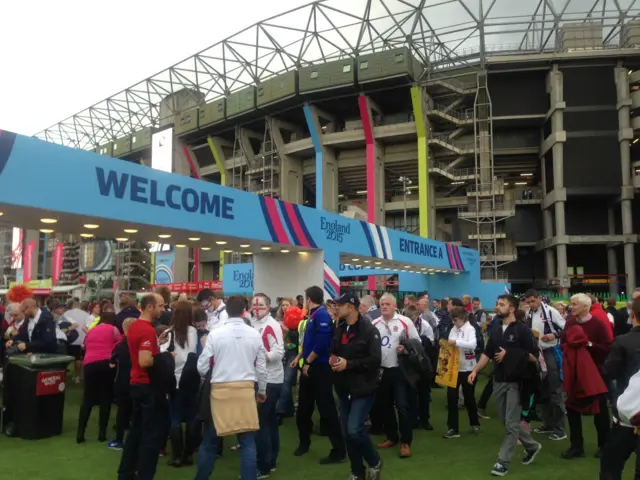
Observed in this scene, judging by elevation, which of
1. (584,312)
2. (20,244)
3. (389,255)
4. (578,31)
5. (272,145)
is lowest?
(584,312)

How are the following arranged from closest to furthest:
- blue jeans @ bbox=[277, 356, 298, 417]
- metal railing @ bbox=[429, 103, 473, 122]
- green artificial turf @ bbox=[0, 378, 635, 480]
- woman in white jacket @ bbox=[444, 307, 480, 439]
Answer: green artificial turf @ bbox=[0, 378, 635, 480] < woman in white jacket @ bbox=[444, 307, 480, 439] < blue jeans @ bbox=[277, 356, 298, 417] < metal railing @ bbox=[429, 103, 473, 122]

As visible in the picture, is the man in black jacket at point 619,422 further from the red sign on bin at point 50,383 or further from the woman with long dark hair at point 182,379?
the red sign on bin at point 50,383

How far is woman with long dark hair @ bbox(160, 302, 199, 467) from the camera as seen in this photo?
484cm

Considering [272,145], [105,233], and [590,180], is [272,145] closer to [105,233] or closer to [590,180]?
[590,180]

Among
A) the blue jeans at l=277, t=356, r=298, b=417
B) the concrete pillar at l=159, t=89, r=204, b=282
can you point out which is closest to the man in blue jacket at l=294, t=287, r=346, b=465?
the blue jeans at l=277, t=356, r=298, b=417

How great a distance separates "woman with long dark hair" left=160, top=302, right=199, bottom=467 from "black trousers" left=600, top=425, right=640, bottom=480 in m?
3.61

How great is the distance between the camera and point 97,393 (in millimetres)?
6262

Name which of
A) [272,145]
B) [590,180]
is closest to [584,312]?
[590,180]

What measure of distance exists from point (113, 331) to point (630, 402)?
5.57 m

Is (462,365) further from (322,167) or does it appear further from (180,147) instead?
(180,147)

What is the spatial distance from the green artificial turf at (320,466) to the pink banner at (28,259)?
179ft

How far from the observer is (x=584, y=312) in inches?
220

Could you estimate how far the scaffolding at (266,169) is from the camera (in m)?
41.2

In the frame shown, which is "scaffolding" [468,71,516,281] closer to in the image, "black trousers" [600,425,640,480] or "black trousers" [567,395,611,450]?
"black trousers" [567,395,611,450]
